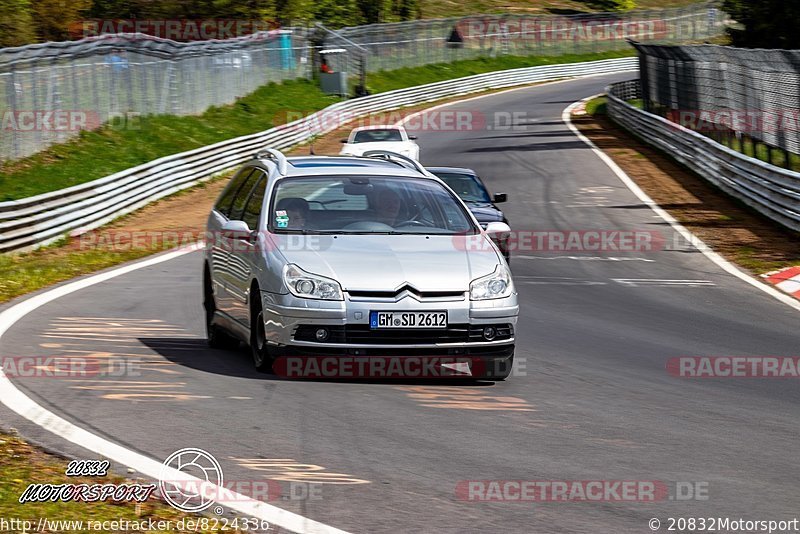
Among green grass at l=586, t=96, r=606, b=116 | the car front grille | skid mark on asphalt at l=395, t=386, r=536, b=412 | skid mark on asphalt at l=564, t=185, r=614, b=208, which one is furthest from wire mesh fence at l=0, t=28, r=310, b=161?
skid mark on asphalt at l=395, t=386, r=536, b=412

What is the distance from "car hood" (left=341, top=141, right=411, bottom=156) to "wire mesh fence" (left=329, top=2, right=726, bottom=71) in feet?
96.0

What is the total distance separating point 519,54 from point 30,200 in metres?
64.3

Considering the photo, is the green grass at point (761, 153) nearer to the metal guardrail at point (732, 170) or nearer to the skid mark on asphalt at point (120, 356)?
the metal guardrail at point (732, 170)

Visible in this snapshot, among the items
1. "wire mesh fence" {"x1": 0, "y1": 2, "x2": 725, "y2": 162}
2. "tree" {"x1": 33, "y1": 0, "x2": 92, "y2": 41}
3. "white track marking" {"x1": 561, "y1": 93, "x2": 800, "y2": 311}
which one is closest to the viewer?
"white track marking" {"x1": 561, "y1": 93, "x2": 800, "y2": 311}

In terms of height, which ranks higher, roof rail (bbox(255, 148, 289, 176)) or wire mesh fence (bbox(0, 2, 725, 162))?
roof rail (bbox(255, 148, 289, 176))

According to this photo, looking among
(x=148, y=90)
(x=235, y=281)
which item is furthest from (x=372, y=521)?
(x=148, y=90)

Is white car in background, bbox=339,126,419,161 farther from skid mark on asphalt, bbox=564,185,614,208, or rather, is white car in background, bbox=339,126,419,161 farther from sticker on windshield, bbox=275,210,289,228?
sticker on windshield, bbox=275,210,289,228

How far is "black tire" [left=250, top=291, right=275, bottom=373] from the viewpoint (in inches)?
350

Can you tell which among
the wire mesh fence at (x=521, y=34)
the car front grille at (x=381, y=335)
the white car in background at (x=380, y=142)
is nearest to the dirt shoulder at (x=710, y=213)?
the white car in background at (x=380, y=142)

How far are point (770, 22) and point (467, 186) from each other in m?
29.3

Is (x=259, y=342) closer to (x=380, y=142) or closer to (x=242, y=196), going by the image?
(x=242, y=196)

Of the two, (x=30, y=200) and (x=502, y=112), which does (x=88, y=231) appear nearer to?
(x=30, y=200)

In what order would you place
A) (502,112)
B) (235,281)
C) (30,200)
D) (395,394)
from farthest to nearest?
(502,112) → (30,200) → (235,281) → (395,394)

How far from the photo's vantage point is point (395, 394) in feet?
27.1
